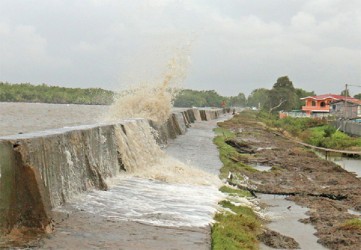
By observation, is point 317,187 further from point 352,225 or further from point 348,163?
point 348,163

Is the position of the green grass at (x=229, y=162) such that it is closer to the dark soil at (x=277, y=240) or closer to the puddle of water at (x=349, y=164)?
the puddle of water at (x=349, y=164)

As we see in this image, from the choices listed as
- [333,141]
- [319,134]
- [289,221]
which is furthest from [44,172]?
[319,134]

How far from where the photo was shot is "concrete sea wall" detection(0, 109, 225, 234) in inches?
348

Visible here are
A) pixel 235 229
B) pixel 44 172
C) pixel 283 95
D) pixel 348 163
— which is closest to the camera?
pixel 44 172

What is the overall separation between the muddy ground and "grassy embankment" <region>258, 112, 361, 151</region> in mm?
8950

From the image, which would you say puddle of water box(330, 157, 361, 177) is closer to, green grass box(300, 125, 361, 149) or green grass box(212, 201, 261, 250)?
green grass box(300, 125, 361, 149)

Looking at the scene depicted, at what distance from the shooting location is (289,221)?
13766 millimetres

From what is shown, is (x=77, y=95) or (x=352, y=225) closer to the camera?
(x=352, y=225)

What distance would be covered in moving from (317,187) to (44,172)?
12.5 metres

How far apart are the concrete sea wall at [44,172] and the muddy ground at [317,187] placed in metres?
5.82

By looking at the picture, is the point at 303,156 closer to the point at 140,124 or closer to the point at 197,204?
the point at 140,124

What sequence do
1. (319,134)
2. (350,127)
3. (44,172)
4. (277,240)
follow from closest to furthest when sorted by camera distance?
(44,172), (277,240), (319,134), (350,127)

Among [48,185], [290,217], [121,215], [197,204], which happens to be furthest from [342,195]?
[48,185]

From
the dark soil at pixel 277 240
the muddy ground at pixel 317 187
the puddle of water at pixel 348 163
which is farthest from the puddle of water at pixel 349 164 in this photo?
the dark soil at pixel 277 240
